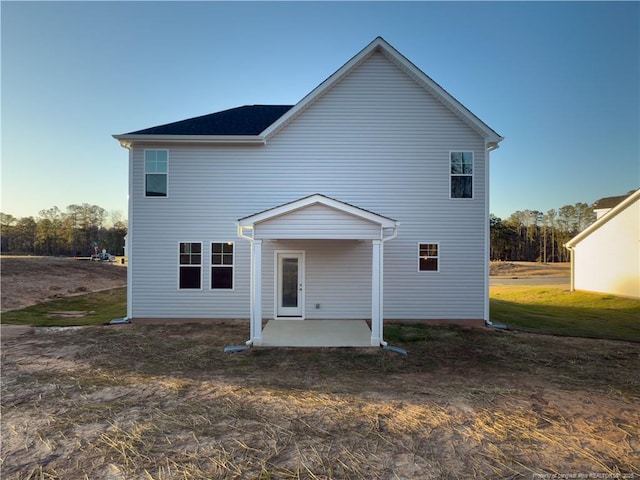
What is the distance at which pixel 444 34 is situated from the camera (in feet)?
46.6

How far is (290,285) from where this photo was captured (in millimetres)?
10891

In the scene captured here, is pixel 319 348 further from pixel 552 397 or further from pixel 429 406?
pixel 552 397

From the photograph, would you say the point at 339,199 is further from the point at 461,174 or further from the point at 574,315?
the point at 574,315

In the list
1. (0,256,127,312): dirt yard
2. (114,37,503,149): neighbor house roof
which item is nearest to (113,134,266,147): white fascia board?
(114,37,503,149): neighbor house roof

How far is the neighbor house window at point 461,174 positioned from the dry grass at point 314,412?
515 centimetres

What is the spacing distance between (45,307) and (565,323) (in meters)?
21.6

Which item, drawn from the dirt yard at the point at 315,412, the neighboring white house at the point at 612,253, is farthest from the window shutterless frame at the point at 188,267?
the neighboring white house at the point at 612,253

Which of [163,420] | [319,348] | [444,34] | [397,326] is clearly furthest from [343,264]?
[444,34]

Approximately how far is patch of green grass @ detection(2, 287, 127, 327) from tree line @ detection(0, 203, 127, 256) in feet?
131

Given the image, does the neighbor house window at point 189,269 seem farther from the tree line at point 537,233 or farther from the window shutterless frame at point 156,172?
the tree line at point 537,233

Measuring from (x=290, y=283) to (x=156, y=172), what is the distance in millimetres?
5887

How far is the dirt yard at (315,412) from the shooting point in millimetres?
3592

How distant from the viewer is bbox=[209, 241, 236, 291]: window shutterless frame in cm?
1067

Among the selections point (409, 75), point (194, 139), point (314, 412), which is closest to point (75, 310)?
point (194, 139)
